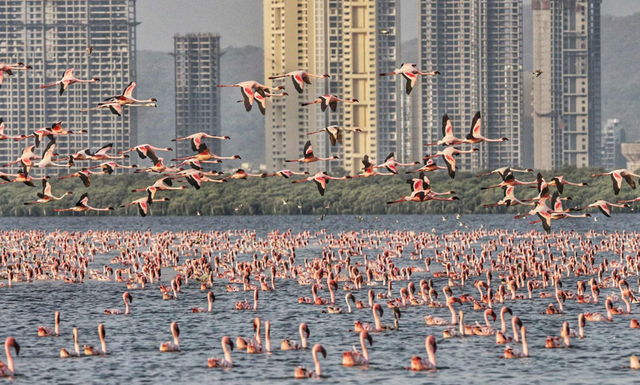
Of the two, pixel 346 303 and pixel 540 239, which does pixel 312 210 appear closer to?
pixel 540 239

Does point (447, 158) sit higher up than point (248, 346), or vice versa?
point (447, 158)

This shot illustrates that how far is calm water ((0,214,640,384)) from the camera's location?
120 ft

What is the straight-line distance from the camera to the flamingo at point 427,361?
36.9m

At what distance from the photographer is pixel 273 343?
42500mm

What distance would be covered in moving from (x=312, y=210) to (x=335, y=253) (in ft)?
335

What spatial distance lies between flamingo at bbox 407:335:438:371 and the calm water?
0.96ft

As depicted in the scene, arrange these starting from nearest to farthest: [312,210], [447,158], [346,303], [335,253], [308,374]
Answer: [308,374], [447,158], [346,303], [335,253], [312,210]

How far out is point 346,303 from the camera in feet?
175

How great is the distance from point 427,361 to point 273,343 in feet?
22.6

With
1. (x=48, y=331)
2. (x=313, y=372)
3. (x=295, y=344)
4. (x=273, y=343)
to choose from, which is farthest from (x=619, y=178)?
(x=48, y=331)

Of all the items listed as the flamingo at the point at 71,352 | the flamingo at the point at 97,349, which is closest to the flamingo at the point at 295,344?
the flamingo at the point at 97,349

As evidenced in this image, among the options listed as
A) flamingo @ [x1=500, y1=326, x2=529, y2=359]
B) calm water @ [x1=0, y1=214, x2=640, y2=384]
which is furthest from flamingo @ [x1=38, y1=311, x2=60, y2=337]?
flamingo @ [x1=500, y1=326, x2=529, y2=359]

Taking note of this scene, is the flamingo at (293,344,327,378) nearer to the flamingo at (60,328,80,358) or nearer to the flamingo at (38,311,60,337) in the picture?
the flamingo at (60,328,80,358)

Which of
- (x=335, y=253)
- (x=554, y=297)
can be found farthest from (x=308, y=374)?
(x=335, y=253)
